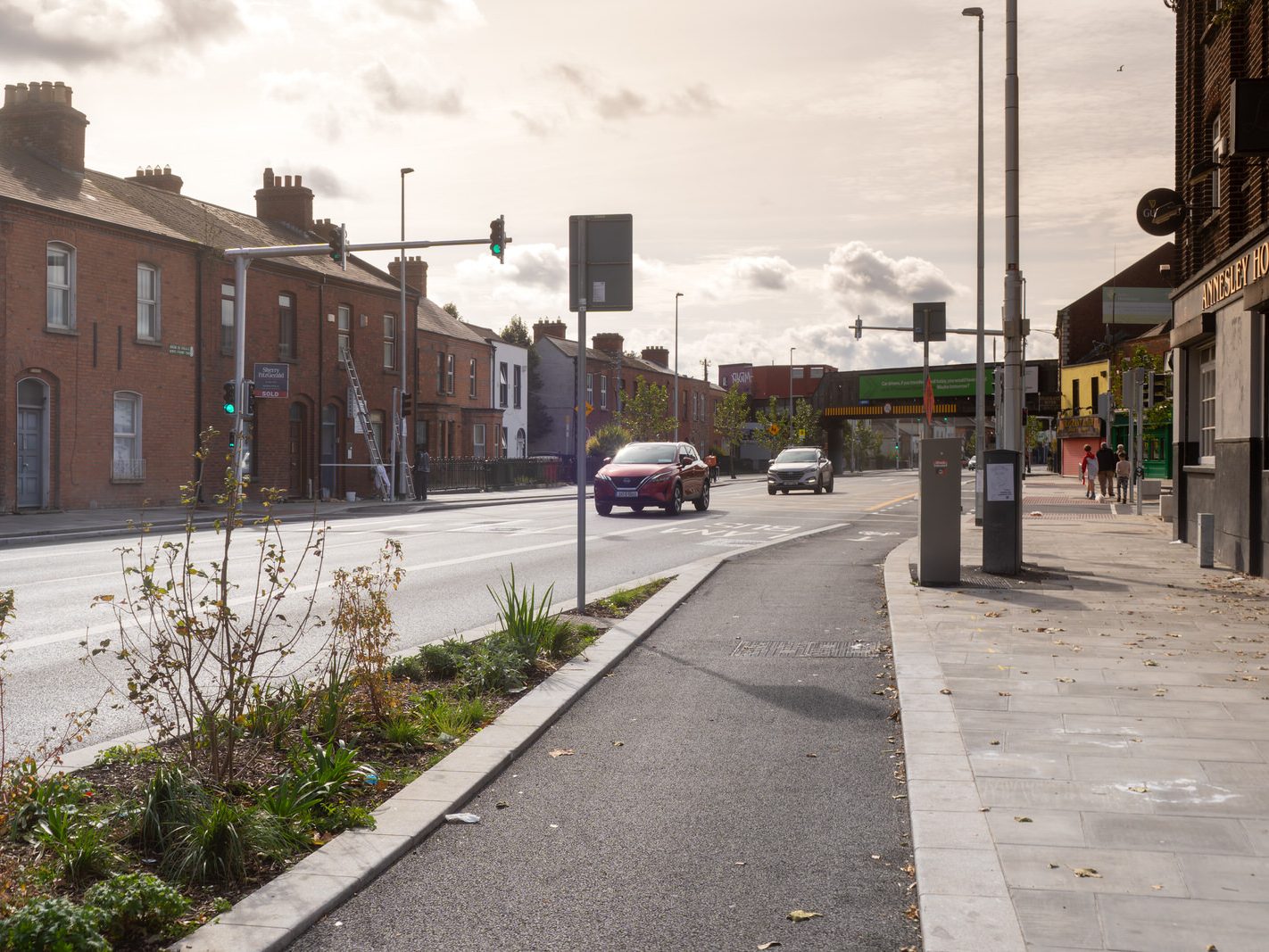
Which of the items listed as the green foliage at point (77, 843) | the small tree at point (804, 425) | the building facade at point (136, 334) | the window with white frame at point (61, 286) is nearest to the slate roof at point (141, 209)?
the building facade at point (136, 334)

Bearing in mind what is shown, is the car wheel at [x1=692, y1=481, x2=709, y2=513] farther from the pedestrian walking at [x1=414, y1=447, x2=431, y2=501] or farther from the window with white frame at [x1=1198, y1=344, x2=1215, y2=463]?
the window with white frame at [x1=1198, y1=344, x2=1215, y2=463]

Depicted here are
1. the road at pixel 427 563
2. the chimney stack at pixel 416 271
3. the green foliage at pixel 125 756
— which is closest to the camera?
the green foliage at pixel 125 756

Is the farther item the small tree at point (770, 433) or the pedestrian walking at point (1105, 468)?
the small tree at point (770, 433)

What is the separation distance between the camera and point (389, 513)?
1229 inches

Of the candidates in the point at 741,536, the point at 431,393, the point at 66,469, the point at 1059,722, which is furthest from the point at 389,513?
the point at 1059,722

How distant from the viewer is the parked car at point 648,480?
28.1 m

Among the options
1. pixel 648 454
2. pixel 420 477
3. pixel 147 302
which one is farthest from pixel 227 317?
pixel 648 454

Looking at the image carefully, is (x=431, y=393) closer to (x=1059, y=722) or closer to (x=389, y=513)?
(x=389, y=513)

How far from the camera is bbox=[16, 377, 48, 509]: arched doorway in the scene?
26938 mm

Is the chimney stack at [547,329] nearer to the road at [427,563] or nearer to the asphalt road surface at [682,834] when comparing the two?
the road at [427,563]

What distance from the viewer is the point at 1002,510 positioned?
13453 mm

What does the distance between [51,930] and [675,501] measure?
25.5 meters

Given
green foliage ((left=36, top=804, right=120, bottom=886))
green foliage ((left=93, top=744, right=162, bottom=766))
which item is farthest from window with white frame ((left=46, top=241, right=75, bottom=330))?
green foliage ((left=36, top=804, right=120, bottom=886))

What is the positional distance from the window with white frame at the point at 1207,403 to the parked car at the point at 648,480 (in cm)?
1230
